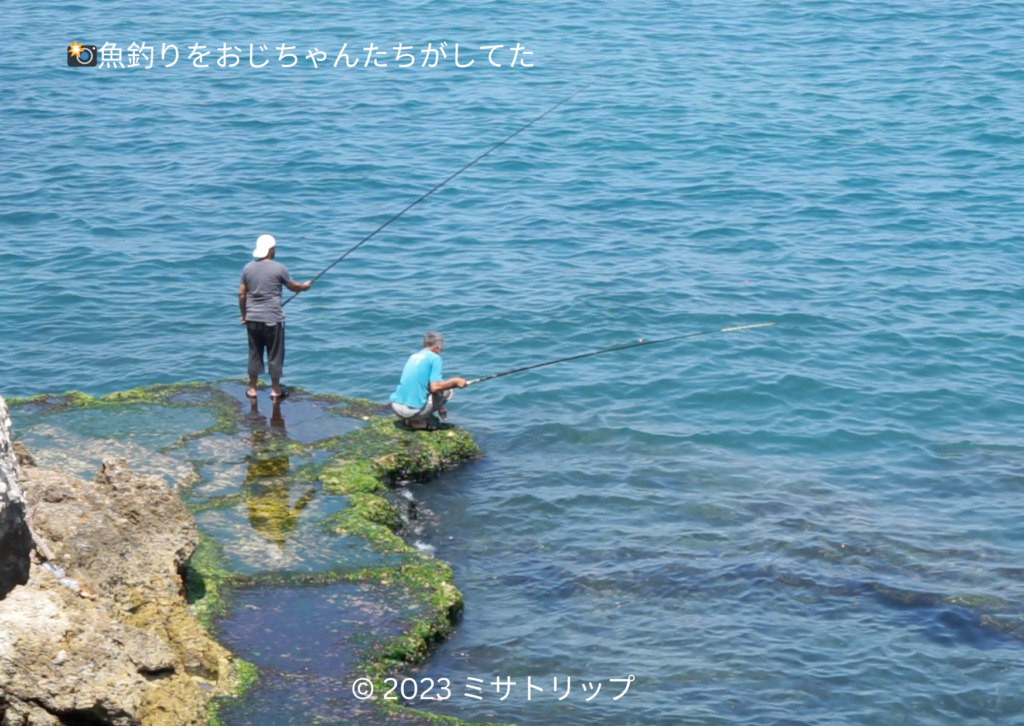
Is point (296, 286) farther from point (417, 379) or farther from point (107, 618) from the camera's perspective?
point (107, 618)

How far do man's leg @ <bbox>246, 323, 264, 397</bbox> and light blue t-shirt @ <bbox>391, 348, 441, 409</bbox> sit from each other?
144 cm

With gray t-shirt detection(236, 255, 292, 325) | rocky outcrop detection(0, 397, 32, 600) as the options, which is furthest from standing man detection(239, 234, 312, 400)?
rocky outcrop detection(0, 397, 32, 600)

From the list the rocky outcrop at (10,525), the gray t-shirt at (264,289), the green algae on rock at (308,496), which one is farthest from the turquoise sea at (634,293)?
the gray t-shirt at (264,289)

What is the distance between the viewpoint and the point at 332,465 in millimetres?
11773

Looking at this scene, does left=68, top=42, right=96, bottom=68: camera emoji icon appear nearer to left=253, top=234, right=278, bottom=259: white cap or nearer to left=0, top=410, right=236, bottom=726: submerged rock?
left=253, top=234, right=278, bottom=259: white cap

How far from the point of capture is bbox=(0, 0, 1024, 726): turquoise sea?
10258mm

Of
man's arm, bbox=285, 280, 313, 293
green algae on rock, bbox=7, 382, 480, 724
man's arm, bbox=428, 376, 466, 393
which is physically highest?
man's arm, bbox=285, 280, 313, 293

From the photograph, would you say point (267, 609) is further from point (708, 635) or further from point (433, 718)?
point (708, 635)

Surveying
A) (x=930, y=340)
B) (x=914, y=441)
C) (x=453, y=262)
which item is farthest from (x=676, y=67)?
(x=914, y=441)

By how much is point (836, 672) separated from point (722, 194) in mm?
12115

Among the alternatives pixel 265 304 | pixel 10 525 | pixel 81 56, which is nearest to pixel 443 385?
pixel 265 304

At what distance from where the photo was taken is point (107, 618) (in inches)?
300

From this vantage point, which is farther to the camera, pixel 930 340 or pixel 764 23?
pixel 764 23

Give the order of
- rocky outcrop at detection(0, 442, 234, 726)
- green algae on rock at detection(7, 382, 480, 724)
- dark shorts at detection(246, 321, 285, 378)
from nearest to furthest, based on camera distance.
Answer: rocky outcrop at detection(0, 442, 234, 726) < green algae on rock at detection(7, 382, 480, 724) < dark shorts at detection(246, 321, 285, 378)
